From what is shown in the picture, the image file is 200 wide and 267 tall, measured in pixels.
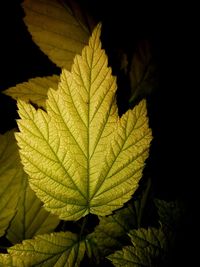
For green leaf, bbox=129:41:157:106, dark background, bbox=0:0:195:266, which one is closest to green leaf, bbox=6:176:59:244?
dark background, bbox=0:0:195:266

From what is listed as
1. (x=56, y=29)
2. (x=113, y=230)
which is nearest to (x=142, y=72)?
(x=56, y=29)

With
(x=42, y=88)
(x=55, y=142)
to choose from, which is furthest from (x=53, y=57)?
(x=55, y=142)

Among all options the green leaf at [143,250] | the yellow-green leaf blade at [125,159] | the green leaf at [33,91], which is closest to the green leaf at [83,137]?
the yellow-green leaf blade at [125,159]

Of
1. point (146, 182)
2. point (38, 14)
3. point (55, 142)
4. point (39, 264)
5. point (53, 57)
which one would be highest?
point (38, 14)

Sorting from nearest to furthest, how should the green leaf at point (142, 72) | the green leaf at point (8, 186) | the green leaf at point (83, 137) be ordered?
1. the green leaf at point (83, 137)
2. the green leaf at point (8, 186)
3. the green leaf at point (142, 72)

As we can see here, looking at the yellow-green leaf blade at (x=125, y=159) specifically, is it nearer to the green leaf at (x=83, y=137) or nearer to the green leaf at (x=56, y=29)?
the green leaf at (x=83, y=137)

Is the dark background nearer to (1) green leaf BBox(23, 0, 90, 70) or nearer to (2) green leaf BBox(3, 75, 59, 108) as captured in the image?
(1) green leaf BBox(23, 0, 90, 70)

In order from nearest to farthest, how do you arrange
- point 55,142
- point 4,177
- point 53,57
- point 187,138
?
point 55,142 < point 4,177 < point 53,57 < point 187,138

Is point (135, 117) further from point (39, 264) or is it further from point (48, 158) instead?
point (39, 264)
